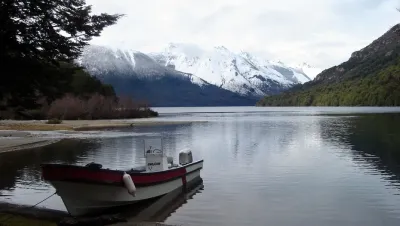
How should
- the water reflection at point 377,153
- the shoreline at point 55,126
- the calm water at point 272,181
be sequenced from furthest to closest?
the shoreline at point 55,126
the water reflection at point 377,153
the calm water at point 272,181

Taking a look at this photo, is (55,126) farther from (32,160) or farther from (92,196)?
(92,196)

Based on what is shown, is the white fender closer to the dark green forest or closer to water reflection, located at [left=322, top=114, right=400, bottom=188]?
the dark green forest

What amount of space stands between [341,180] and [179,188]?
10768 millimetres

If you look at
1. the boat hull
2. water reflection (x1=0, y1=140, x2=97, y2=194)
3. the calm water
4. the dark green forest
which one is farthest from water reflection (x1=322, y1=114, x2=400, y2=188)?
water reflection (x1=0, y1=140, x2=97, y2=194)

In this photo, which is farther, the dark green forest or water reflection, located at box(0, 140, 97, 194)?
water reflection, located at box(0, 140, 97, 194)

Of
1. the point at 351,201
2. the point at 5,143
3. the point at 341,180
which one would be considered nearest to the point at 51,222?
the point at 351,201

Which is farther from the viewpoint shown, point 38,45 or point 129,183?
A: point 129,183

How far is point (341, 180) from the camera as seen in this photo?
99.2 ft

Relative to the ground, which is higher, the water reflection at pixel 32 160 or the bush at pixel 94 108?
the bush at pixel 94 108

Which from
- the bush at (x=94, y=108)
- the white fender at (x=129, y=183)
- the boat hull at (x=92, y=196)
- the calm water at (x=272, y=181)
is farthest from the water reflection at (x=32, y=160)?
the bush at (x=94, y=108)

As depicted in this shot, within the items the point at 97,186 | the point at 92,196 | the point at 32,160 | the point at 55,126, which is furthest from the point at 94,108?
the point at 97,186

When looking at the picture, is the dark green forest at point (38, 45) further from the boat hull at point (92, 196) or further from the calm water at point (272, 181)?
the calm water at point (272, 181)

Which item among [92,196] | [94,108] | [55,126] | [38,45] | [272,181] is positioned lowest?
[272,181]

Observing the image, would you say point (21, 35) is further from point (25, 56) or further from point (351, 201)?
point (351, 201)
